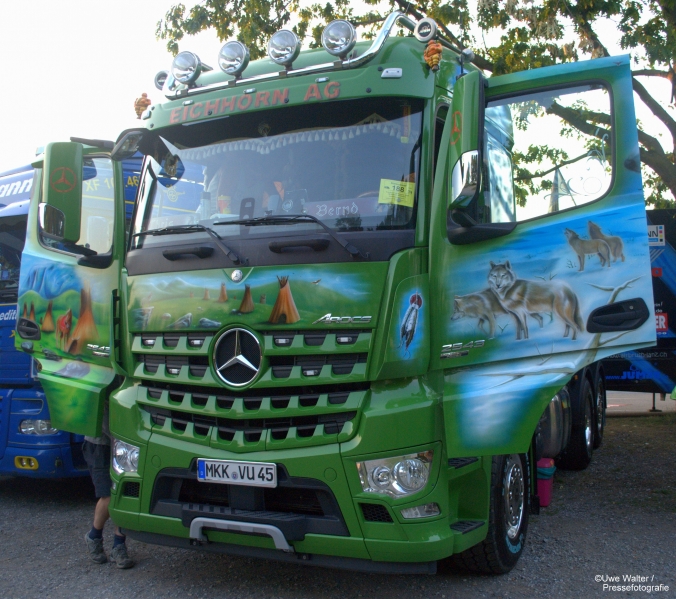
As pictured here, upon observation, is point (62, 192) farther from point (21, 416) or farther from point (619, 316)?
point (619, 316)

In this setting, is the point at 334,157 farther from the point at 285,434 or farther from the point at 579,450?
the point at 579,450

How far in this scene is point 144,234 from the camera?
15.3ft

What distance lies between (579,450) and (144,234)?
5129mm

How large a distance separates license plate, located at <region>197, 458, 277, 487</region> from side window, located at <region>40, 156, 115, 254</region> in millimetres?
1798

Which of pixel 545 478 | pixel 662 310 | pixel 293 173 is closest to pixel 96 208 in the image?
pixel 293 173

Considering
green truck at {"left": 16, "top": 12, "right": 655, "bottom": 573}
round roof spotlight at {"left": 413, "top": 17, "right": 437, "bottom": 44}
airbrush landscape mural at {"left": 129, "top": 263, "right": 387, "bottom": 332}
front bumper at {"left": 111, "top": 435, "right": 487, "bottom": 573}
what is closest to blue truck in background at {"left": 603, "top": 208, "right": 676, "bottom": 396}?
green truck at {"left": 16, "top": 12, "right": 655, "bottom": 573}

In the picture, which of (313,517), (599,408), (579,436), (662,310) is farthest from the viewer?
(662,310)

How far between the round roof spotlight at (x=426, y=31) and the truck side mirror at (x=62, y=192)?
2.31 meters

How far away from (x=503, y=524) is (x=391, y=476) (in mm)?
1103

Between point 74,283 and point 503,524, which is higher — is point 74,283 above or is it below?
above

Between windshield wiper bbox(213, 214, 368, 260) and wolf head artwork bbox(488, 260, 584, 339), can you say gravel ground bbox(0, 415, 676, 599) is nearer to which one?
wolf head artwork bbox(488, 260, 584, 339)

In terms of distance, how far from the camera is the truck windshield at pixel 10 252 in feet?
22.2

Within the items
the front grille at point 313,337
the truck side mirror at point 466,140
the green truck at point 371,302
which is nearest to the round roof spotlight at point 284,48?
the green truck at point 371,302

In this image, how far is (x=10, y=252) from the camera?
22.8 feet
